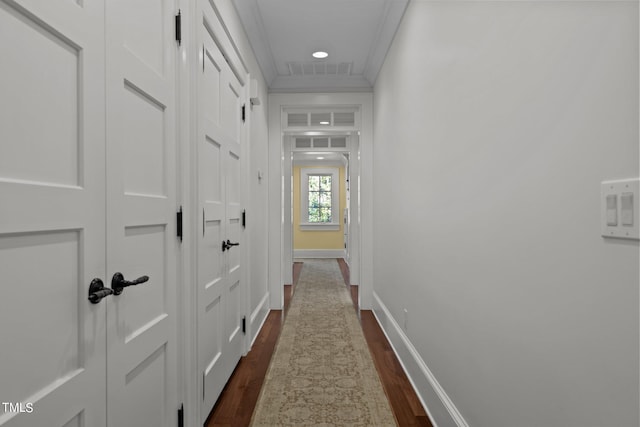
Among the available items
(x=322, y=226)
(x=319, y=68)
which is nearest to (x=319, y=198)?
(x=322, y=226)

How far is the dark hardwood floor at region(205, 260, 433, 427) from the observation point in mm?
2086

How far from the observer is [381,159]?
151 inches

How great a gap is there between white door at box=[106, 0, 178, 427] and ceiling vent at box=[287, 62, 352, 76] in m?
2.40

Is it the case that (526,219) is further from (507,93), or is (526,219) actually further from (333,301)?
(333,301)

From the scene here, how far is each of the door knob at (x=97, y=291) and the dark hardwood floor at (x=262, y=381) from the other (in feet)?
4.14

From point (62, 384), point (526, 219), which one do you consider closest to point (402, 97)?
point (526, 219)

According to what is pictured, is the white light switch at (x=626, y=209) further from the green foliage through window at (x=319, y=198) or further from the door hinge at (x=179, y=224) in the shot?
the green foliage through window at (x=319, y=198)

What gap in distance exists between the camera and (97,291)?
1.08 meters

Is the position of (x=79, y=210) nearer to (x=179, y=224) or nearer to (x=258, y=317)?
(x=179, y=224)

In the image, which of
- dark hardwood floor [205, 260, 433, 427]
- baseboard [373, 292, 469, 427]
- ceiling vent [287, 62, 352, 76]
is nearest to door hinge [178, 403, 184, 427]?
dark hardwood floor [205, 260, 433, 427]

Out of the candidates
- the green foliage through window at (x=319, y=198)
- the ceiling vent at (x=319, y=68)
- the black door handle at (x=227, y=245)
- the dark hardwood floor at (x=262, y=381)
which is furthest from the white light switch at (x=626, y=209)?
the green foliage through window at (x=319, y=198)

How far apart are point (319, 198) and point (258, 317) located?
6010 mm

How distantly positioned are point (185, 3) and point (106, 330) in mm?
1375

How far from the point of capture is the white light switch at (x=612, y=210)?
2.69 ft
